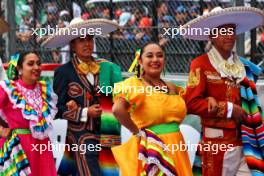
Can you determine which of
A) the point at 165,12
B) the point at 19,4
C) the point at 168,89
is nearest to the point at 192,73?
the point at 168,89

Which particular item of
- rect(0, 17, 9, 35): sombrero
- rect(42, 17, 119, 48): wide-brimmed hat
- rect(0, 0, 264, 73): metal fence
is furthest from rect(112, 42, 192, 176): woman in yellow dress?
rect(0, 17, 9, 35): sombrero

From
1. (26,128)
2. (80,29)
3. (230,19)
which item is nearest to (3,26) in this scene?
(80,29)

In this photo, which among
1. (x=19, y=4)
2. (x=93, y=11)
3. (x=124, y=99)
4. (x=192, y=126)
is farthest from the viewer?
(x=19, y=4)

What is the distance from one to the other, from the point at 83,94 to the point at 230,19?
158 centimetres

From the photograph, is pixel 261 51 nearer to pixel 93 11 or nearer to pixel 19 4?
pixel 93 11

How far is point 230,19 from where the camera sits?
8.33 meters

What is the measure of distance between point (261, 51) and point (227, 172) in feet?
7.48

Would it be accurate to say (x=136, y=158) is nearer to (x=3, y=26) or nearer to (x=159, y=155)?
(x=159, y=155)

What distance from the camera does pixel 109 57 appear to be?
11.3m

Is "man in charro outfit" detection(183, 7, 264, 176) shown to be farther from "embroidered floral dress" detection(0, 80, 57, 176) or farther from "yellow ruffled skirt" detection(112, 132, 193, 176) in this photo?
"embroidered floral dress" detection(0, 80, 57, 176)

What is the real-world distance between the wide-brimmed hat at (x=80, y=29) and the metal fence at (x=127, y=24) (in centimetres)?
126

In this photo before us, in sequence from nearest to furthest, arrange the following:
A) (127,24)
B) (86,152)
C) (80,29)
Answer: (86,152) → (80,29) → (127,24)

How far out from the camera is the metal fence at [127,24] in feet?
34.5

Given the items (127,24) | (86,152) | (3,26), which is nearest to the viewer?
(86,152)
